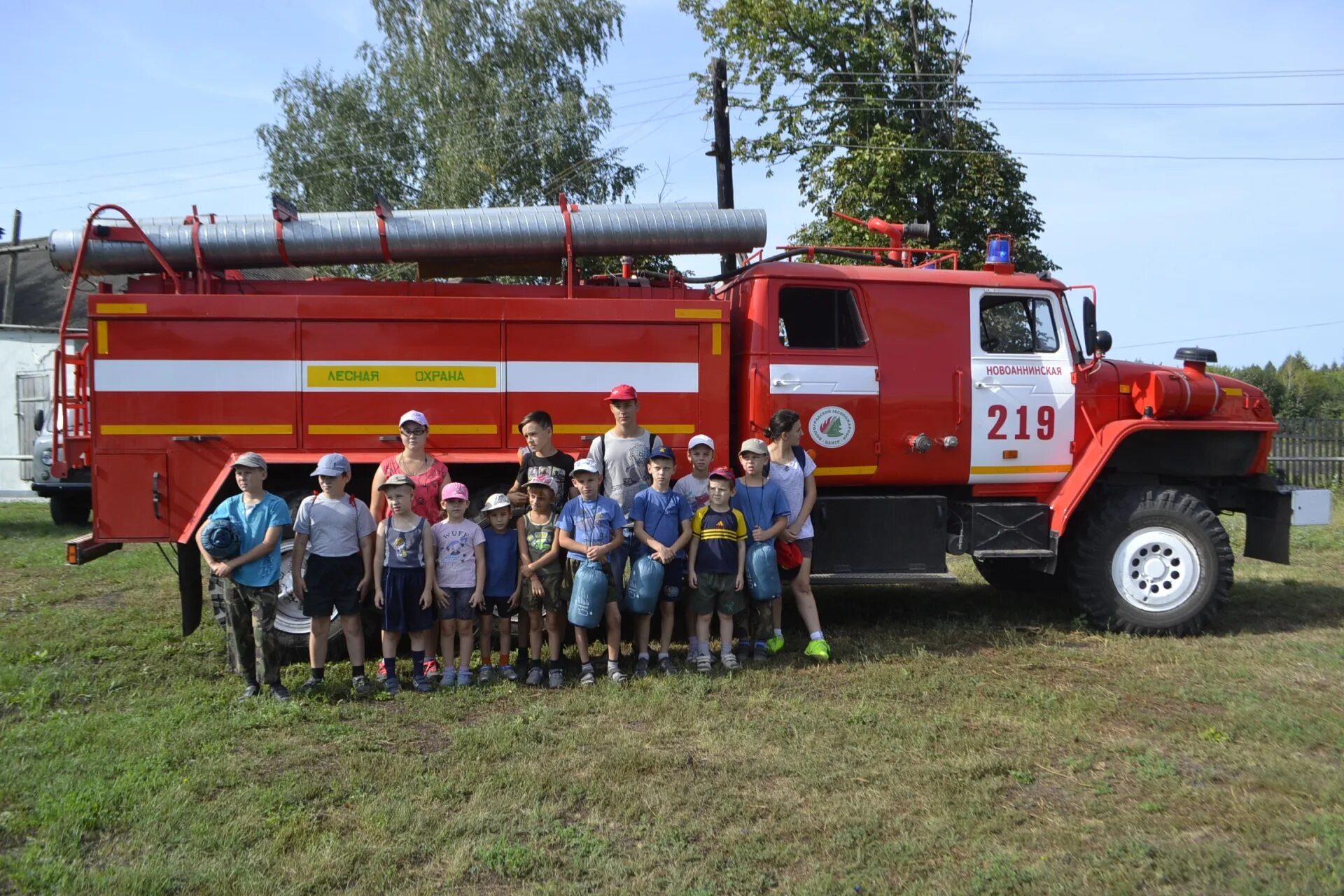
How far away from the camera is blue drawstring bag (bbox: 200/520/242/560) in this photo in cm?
564

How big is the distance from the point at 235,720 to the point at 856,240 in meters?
13.2

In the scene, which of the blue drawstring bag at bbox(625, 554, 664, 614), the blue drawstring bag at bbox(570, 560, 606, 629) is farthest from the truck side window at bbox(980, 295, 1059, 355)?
the blue drawstring bag at bbox(570, 560, 606, 629)

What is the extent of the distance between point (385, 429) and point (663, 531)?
6.57ft

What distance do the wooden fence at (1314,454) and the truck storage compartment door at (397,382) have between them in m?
17.0

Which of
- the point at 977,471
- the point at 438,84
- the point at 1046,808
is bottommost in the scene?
the point at 1046,808

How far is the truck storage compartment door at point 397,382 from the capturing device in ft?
21.5

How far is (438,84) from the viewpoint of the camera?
2420 cm

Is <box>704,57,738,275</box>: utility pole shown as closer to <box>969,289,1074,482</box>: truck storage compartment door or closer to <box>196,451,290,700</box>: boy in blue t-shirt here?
<box>969,289,1074,482</box>: truck storage compartment door

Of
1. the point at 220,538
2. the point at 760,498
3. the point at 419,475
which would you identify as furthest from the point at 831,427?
the point at 220,538

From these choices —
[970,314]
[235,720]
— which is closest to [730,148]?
[970,314]

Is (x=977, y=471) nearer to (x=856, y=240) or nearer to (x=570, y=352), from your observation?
(x=570, y=352)

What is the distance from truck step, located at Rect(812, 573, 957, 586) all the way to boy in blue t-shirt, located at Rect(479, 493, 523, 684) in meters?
2.28

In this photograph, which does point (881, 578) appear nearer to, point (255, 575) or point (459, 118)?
A: point (255, 575)

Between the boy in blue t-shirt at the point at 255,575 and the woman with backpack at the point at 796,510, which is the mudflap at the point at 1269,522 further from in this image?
the boy in blue t-shirt at the point at 255,575
